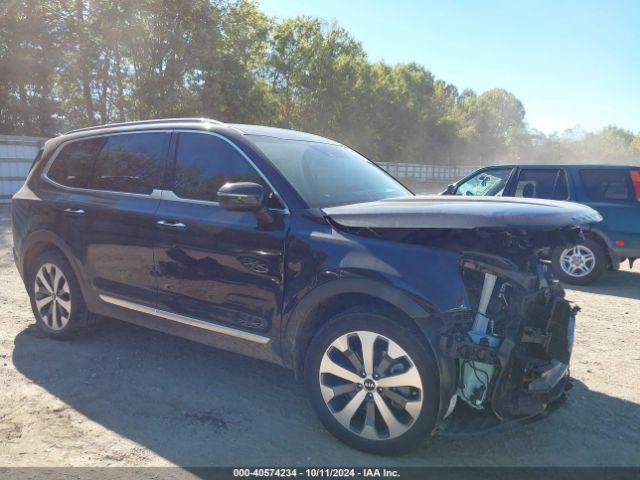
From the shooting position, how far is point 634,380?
4.11 m

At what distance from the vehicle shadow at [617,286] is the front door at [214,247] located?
5.71 metres

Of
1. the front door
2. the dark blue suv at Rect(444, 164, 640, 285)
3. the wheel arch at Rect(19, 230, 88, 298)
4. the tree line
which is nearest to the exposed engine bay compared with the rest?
→ the front door

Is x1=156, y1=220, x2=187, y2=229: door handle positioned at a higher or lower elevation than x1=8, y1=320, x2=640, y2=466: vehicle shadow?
higher

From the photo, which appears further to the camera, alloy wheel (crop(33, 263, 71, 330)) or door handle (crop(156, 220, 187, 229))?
alloy wheel (crop(33, 263, 71, 330))

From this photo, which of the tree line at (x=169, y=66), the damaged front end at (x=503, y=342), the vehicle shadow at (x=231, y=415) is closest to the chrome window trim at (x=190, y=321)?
the vehicle shadow at (x=231, y=415)

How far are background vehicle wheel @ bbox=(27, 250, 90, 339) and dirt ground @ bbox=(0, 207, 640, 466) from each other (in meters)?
0.16

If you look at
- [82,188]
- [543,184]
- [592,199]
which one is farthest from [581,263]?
[82,188]

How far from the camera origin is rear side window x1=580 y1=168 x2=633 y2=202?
24.2 ft

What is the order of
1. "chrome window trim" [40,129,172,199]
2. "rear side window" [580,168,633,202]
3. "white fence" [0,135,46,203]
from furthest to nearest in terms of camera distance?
"white fence" [0,135,46,203] < "rear side window" [580,168,633,202] < "chrome window trim" [40,129,172,199]

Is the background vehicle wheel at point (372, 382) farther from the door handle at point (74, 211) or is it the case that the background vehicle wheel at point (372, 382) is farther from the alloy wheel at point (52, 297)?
the alloy wheel at point (52, 297)

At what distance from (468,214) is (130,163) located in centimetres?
280

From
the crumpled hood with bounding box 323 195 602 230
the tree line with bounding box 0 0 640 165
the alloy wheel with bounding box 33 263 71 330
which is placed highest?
the tree line with bounding box 0 0 640 165

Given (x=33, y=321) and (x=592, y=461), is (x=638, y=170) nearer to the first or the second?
(x=592, y=461)

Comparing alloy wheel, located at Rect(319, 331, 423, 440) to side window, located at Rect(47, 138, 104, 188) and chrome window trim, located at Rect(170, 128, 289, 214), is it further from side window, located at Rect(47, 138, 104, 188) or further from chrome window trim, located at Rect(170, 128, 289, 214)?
side window, located at Rect(47, 138, 104, 188)
